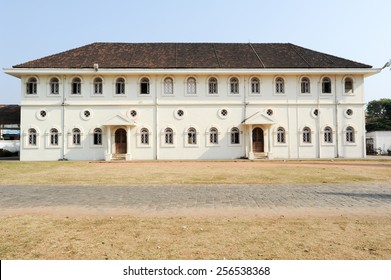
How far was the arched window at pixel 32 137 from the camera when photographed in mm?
23703

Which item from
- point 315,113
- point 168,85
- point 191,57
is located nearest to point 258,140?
point 315,113

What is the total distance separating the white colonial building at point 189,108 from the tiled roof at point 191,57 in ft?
0.69

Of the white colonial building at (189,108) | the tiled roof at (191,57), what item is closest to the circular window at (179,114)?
the white colonial building at (189,108)

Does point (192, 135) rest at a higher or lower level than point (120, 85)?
lower

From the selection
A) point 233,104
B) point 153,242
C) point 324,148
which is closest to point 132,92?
point 233,104

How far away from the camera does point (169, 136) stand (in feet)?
79.7

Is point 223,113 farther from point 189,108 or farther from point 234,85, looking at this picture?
point 189,108

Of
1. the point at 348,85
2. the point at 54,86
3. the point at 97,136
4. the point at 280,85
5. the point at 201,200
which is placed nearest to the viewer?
the point at 201,200

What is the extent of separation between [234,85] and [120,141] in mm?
11129

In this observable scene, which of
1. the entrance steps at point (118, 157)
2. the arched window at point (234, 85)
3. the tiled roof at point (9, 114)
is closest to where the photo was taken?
the entrance steps at point (118, 157)

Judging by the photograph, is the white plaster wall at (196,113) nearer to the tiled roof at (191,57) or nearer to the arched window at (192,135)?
the arched window at (192,135)

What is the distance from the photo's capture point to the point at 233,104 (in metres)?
24.4

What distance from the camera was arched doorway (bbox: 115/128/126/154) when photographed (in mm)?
23953

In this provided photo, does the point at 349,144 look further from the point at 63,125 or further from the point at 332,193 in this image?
the point at 63,125
